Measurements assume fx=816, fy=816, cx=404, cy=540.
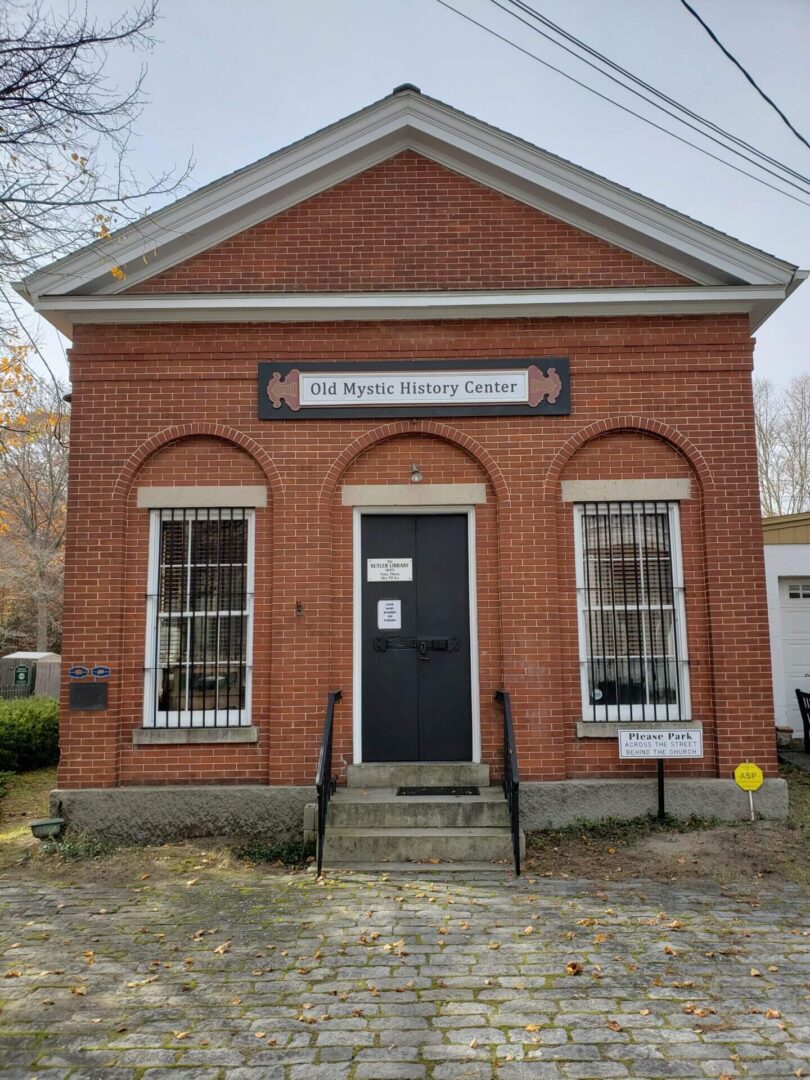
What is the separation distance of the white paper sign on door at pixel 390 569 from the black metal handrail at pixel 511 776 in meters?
1.54

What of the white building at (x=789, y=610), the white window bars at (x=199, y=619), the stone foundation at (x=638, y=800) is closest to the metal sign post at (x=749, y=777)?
the stone foundation at (x=638, y=800)

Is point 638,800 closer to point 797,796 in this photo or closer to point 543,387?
point 797,796

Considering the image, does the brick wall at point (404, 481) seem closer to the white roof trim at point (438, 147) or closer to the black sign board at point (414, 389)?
the black sign board at point (414, 389)

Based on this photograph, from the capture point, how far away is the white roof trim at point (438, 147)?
847cm

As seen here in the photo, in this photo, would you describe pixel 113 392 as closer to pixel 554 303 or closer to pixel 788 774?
pixel 554 303

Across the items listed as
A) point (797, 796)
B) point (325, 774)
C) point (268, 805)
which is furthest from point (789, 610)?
point (268, 805)

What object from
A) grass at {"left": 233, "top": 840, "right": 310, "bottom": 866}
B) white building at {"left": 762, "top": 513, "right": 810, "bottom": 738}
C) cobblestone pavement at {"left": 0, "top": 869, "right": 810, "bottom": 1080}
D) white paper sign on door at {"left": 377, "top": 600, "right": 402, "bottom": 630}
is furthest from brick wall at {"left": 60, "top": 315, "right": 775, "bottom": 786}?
white building at {"left": 762, "top": 513, "right": 810, "bottom": 738}

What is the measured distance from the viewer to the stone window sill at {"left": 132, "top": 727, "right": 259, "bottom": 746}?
816 centimetres

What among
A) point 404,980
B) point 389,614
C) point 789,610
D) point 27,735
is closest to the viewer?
point 404,980

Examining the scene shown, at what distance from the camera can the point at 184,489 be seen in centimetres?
858

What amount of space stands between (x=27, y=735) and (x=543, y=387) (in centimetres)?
898


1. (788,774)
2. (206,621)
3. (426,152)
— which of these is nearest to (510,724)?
(206,621)

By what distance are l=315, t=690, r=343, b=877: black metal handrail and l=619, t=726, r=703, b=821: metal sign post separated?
280 cm

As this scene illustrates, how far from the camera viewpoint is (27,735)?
1199 centimetres
